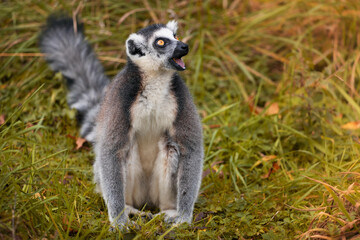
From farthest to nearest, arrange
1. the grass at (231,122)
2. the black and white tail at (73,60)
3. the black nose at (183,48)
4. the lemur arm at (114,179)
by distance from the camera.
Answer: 1. the black and white tail at (73,60)
2. the lemur arm at (114,179)
3. the black nose at (183,48)
4. the grass at (231,122)

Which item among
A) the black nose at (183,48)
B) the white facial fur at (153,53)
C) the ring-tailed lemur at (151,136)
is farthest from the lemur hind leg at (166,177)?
the black nose at (183,48)

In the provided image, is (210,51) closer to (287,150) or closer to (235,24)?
(235,24)

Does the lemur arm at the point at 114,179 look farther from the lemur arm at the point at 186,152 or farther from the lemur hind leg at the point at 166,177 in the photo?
the lemur arm at the point at 186,152

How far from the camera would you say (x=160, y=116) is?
3.25 meters

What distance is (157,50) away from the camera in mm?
3295

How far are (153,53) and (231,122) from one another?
6.99ft

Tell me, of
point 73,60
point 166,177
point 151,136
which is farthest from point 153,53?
point 73,60

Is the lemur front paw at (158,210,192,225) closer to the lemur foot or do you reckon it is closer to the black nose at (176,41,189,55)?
A: the lemur foot

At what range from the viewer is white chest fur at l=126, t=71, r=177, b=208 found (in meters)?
3.22

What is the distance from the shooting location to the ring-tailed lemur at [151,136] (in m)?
3.24

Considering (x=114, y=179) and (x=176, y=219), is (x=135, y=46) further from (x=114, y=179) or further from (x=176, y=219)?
(x=176, y=219)

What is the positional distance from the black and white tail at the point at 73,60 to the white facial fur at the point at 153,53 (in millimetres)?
1495

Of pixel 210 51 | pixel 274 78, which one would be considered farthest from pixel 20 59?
pixel 274 78

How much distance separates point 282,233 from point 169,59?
1571mm
